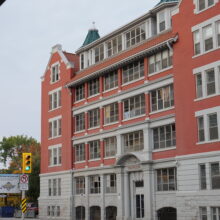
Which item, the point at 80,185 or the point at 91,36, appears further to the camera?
the point at 91,36

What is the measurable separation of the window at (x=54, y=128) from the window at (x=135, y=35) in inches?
530

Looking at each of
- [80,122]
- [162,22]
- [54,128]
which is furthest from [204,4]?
[54,128]

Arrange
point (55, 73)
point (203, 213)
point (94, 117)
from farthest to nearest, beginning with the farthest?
1. point (55, 73)
2. point (94, 117)
3. point (203, 213)

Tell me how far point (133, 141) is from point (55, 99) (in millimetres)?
15759

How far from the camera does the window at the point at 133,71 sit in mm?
35216

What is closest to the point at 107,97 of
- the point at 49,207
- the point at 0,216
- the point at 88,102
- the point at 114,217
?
the point at 88,102

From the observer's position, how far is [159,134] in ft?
106

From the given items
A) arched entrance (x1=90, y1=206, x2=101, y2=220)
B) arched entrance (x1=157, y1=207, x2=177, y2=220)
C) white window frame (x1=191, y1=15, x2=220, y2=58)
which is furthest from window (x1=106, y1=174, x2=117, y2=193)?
white window frame (x1=191, y1=15, x2=220, y2=58)

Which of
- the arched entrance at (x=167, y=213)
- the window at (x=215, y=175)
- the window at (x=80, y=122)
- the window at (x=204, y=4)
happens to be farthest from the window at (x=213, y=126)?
the window at (x=80, y=122)

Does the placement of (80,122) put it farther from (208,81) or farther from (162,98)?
(208,81)

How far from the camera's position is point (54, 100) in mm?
47781

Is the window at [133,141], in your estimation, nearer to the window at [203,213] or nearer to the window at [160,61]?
the window at [160,61]

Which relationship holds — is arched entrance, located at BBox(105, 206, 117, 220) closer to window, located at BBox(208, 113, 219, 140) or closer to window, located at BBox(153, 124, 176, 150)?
window, located at BBox(153, 124, 176, 150)

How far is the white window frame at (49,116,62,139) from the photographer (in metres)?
46.3
